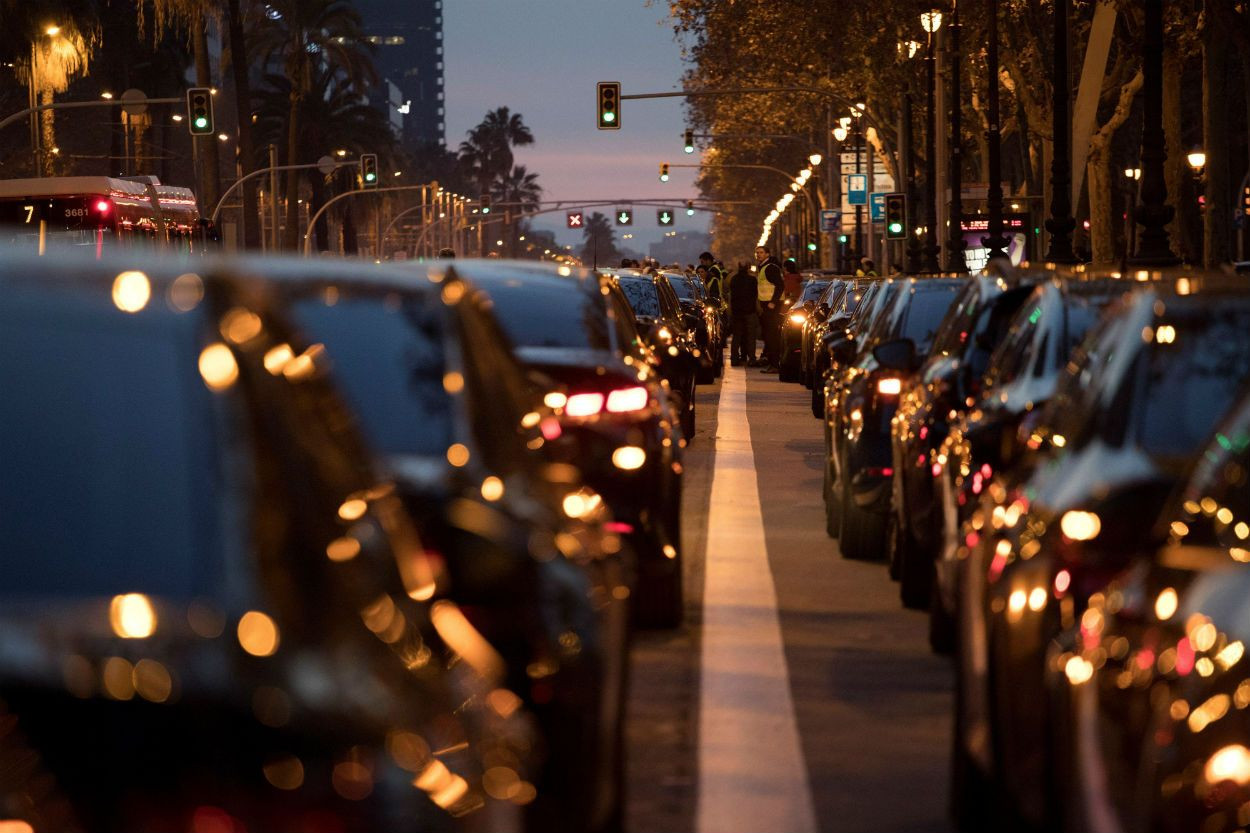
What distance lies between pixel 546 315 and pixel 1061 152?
21.5 m

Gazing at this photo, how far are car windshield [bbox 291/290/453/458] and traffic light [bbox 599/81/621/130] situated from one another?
51019 mm

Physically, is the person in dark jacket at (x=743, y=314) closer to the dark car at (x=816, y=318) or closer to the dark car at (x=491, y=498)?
the dark car at (x=816, y=318)

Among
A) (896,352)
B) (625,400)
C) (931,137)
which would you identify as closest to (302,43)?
(931,137)

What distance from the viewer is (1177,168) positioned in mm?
45219

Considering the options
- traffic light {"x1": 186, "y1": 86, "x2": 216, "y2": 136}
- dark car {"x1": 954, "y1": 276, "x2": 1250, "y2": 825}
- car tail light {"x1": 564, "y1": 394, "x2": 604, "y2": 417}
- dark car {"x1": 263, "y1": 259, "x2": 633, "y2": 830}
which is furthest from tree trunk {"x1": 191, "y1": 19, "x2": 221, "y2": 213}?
dark car {"x1": 263, "y1": 259, "x2": 633, "y2": 830}

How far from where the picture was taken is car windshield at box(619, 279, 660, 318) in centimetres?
2523

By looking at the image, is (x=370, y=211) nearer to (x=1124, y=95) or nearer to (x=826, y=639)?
(x=1124, y=95)

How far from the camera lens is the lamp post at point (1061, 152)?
30734 mm

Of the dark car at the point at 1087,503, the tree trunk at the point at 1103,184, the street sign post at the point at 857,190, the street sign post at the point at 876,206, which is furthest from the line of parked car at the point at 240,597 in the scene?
the street sign post at the point at 857,190

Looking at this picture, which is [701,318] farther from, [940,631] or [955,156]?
[940,631]

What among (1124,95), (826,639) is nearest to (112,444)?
(826,639)

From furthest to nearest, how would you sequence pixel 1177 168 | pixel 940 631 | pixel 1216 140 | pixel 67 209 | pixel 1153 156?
pixel 1177 168
pixel 67 209
pixel 1216 140
pixel 1153 156
pixel 940 631

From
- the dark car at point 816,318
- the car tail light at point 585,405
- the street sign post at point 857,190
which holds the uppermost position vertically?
the street sign post at point 857,190

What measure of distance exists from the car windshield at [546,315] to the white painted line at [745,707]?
1.38 meters
